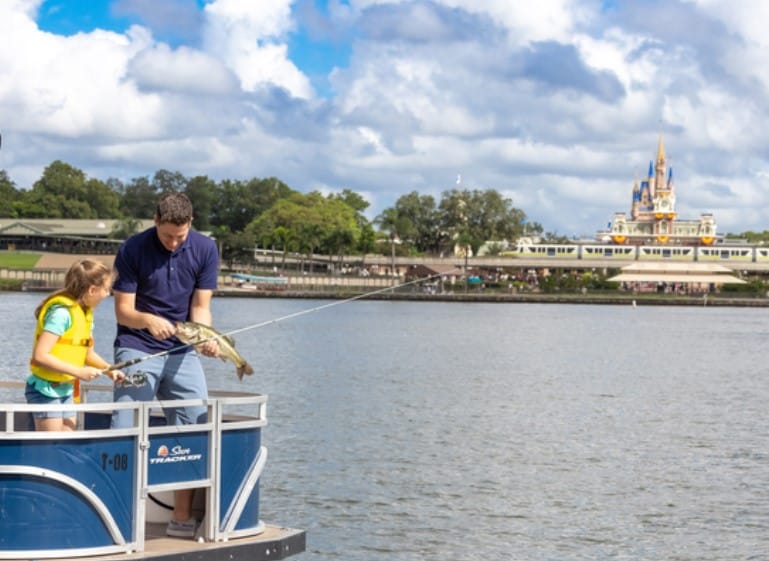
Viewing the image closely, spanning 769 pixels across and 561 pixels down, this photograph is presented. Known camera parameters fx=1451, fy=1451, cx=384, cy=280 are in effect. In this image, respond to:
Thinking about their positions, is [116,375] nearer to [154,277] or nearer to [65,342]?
[65,342]

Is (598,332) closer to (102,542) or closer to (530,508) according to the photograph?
(530,508)

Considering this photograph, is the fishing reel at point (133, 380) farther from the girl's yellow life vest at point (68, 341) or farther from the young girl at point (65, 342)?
the girl's yellow life vest at point (68, 341)

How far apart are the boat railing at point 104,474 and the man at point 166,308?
0.66 feet

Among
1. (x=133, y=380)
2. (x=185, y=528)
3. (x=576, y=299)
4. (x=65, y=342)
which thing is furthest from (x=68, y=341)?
(x=576, y=299)

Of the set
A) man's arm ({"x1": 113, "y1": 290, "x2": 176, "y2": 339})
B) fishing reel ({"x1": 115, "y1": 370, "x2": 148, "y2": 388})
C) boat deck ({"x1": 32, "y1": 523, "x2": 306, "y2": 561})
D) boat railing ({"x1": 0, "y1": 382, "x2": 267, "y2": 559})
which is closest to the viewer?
boat railing ({"x1": 0, "y1": 382, "x2": 267, "y2": 559})

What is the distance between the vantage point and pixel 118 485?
10.2m

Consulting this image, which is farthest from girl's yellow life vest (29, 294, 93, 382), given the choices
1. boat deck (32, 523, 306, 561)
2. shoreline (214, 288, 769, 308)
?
shoreline (214, 288, 769, 308)

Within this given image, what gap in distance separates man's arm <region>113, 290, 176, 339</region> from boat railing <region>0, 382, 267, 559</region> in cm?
55

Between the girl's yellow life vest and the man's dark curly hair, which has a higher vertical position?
the man's dark curly hair

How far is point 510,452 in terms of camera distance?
29484 millimetres

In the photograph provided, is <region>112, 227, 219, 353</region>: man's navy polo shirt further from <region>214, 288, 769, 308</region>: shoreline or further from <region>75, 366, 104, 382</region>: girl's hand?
<region>214, 288, 769, 308</region>: shoreline

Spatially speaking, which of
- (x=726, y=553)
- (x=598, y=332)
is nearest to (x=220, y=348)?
(x=726, y=553)

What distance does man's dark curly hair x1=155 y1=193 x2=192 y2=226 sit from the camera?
10531 millimetres

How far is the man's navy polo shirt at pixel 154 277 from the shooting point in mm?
10859
